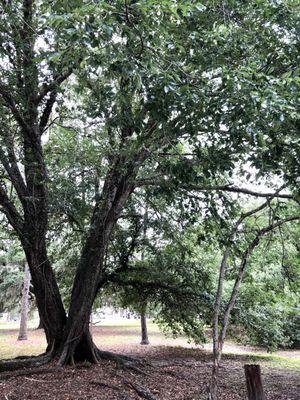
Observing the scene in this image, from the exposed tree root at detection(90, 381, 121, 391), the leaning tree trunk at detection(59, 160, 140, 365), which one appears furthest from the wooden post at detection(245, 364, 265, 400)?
the leaning tree trunk at detection(59, 160, 140, 365)

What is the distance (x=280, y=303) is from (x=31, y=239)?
6.76 metres

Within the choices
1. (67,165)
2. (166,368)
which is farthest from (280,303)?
(67,165)

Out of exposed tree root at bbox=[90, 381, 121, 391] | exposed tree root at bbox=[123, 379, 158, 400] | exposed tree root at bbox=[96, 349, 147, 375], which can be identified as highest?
exposed tree root at bbox=[96, 349, 147, 375]

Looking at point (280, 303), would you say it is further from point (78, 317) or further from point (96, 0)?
point (96, 0)

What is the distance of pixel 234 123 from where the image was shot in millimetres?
3605

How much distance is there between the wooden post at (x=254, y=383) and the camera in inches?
152

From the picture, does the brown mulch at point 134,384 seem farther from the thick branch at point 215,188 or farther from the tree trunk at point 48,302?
the thick branch at point 215,188

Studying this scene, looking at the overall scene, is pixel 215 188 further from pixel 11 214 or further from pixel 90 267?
pixel 11 214

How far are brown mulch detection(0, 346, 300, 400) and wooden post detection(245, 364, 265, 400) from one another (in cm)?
248

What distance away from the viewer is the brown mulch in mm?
5770

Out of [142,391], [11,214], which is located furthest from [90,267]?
[142,391]

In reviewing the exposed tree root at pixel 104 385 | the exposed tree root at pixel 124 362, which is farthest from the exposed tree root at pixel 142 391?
the exposed tree root at pixel 124 362

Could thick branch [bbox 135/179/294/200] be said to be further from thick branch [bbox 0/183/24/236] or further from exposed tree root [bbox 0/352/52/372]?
exposed tree root [bbox 0/352/52/372]

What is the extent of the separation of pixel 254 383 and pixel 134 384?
10.2ft
